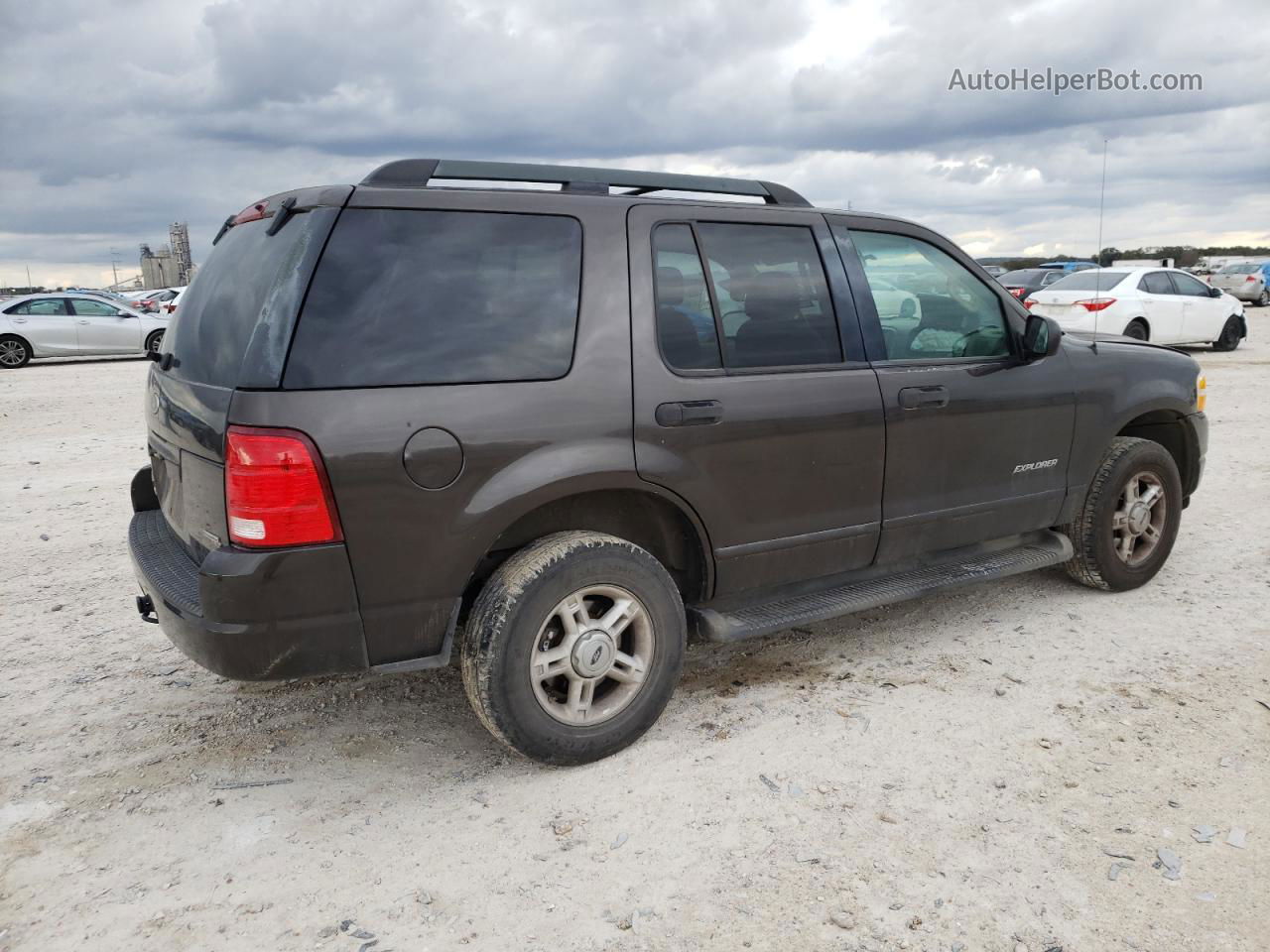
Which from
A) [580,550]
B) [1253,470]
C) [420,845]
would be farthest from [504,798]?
[1253,470]

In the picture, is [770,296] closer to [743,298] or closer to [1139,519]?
[743,298]

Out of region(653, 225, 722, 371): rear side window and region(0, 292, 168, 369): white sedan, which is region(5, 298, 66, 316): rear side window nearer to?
region(0, 292, 168, 369): white sedan

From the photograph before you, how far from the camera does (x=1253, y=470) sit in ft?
25.3

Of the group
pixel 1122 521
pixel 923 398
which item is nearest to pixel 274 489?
pixel 923 398

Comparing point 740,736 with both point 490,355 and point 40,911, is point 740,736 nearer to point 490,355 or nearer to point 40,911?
point 490,355

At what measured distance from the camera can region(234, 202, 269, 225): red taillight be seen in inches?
132

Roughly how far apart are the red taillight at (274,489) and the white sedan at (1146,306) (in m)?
13.0

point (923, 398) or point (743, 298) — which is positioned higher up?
point (743, 298)

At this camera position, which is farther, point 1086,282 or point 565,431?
point 1086,282

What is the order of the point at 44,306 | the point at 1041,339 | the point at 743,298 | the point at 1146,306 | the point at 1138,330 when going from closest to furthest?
1. the point at 743,298
2. the point at 1041,339
3. the point at 1146,306
4. the point at 1138,330
5. the point at 44,306

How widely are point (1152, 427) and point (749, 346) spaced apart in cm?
278

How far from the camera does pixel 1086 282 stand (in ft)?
50.0

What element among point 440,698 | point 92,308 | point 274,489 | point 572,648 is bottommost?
point 440,698

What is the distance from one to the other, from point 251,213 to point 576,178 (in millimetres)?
1154
